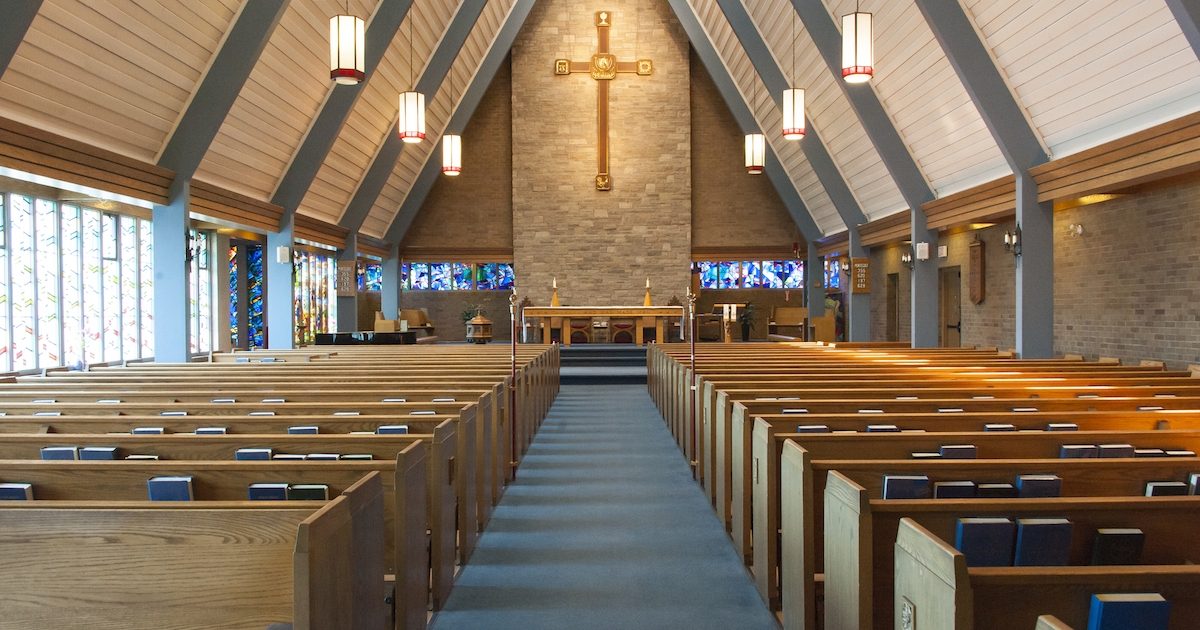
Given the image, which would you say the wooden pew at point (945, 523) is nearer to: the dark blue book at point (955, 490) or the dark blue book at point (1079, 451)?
the dark blue book at point (955, 490)

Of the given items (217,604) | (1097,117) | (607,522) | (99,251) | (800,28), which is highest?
(800,28)

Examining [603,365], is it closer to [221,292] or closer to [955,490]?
[221,292]

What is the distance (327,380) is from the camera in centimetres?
633

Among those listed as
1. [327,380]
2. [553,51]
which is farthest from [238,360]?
[553,51]

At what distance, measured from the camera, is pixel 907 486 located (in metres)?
2.77

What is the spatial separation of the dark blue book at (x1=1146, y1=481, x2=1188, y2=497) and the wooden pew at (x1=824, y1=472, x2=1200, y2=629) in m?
0.44

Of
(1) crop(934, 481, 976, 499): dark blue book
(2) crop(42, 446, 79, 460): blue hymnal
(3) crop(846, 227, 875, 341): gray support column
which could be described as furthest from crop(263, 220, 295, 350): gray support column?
(1) crop(934, 481, 976, 499): dark blue book

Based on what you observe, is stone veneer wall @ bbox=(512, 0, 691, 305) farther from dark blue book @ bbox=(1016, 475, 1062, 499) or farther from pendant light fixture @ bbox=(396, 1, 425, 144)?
dark blue book @ bbox=(1016, 475, 1062, 499)

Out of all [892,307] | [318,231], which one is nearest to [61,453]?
[318,231]

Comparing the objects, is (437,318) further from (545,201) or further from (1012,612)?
(1012,612)

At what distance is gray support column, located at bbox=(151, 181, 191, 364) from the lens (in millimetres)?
9414

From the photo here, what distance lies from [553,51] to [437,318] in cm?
644

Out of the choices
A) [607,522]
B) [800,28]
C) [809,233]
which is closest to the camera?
[607,522]

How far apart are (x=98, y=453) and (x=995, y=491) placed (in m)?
3.25
